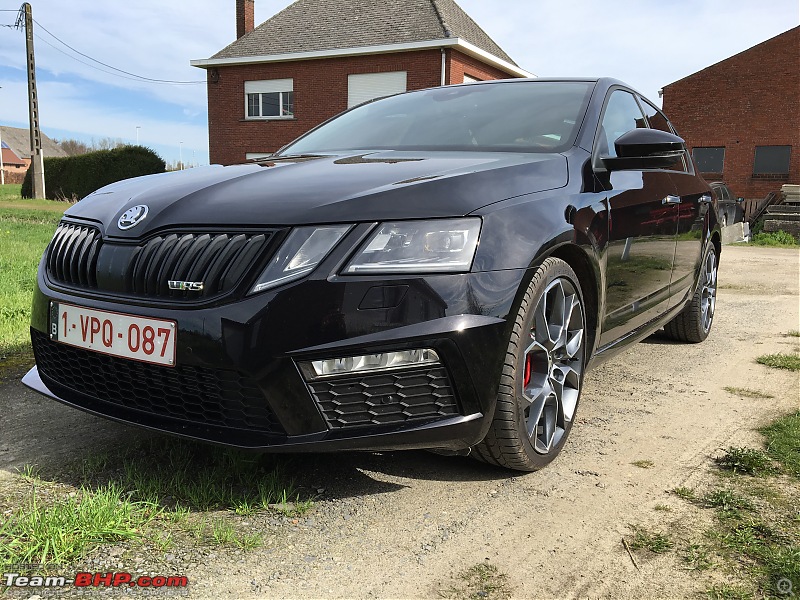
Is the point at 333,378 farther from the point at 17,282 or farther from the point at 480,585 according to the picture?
the point at 17,282

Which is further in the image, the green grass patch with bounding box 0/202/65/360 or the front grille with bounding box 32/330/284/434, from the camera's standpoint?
the green grass patch with bounding box 0/202/65/360

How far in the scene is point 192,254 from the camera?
6.66 feet

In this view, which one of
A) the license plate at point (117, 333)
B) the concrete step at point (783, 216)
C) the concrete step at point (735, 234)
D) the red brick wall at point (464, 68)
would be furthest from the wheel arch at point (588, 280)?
the concrete step at point (783, 216)

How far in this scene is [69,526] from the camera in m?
1.93

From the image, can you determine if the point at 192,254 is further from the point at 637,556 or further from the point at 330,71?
the point at 330,71

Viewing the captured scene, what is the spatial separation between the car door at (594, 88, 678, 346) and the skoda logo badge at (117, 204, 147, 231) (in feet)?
5.62

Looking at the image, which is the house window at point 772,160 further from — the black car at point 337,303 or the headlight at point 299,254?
the headlight at point 299,254

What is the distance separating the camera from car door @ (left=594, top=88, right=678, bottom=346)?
9.50 feet

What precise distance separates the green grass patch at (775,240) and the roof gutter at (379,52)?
8.44 m

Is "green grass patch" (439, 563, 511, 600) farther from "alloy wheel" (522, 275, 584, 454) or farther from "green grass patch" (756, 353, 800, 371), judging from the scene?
"green grass patch" (756, 353, 800, 371)

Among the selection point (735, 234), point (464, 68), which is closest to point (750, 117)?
point (735, 234)

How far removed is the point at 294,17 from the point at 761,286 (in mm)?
19676

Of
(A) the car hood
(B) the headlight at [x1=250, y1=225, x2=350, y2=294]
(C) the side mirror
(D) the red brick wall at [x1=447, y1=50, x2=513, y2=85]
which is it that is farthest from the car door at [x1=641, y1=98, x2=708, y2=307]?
(D) the red brick wall at [x1=447, y1=50, x2=513, y2=85]

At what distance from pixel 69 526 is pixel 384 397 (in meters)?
0.93
